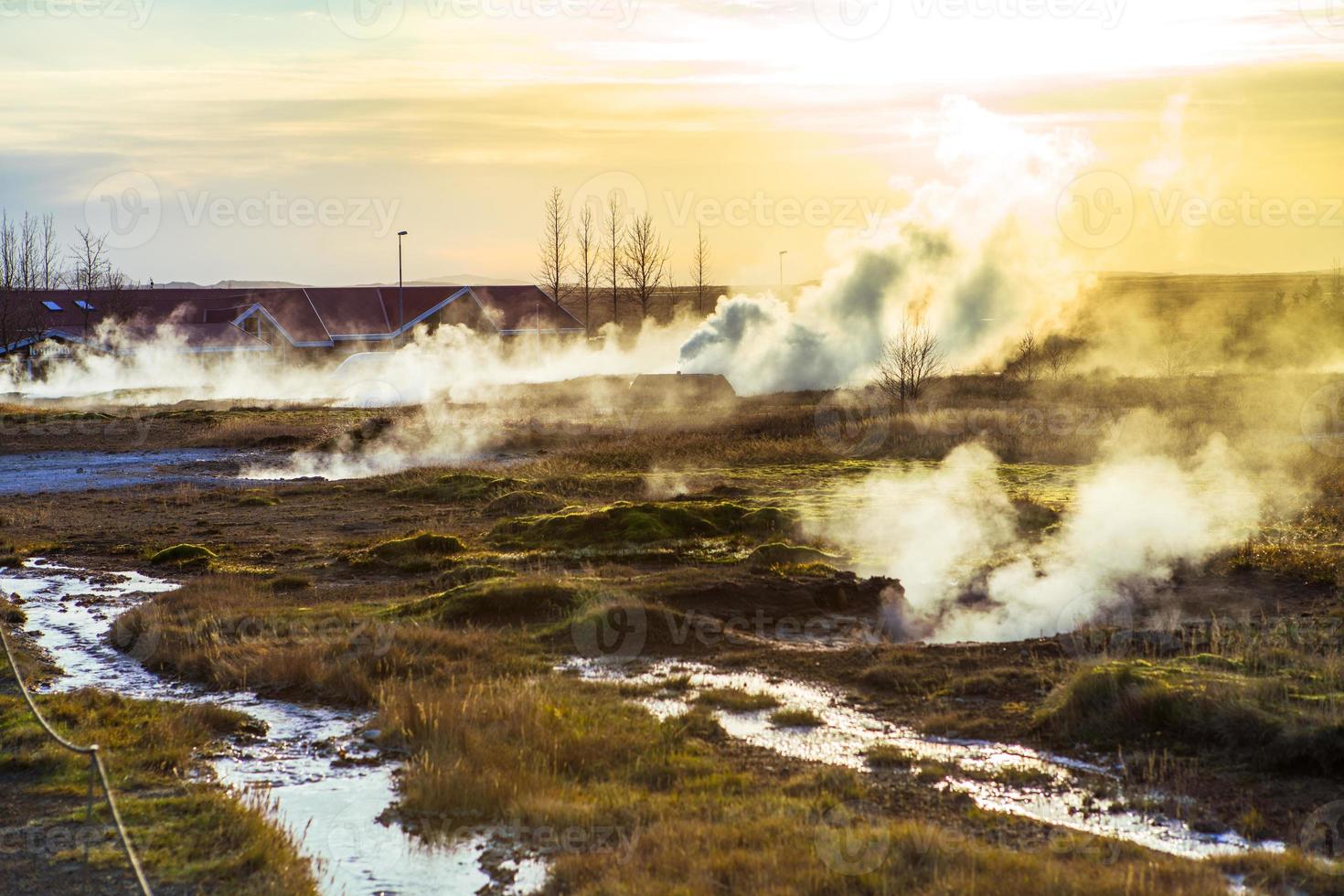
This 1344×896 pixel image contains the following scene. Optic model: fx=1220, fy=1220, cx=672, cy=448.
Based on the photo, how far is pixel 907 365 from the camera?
172 feet

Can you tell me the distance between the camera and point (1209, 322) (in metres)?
109

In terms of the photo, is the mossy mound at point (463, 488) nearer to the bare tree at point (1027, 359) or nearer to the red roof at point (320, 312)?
the bare tree at point (1027, 359)

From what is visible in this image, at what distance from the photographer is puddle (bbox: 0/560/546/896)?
882 centimetres

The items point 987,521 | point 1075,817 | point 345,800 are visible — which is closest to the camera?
point 1075,817

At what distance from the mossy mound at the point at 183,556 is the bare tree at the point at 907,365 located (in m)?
28.7

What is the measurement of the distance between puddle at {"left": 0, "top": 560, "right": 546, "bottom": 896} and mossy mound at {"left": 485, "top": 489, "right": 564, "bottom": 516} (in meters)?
10.7

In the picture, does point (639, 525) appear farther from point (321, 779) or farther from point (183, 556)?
point (321, 779)

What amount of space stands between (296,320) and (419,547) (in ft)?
189

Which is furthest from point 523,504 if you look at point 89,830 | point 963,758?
point 89,830

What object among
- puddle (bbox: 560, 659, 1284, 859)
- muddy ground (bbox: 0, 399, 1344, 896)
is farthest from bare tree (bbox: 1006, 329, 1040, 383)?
puddle (bbox: 560, 659, 1284, 859)

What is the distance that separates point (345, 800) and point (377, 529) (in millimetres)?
16243

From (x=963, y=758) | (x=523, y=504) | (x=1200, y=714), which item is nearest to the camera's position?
(x=963, y=758)

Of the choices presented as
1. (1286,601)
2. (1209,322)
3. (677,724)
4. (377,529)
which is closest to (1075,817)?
(677,724)

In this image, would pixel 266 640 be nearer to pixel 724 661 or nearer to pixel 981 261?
pixel 724 661
